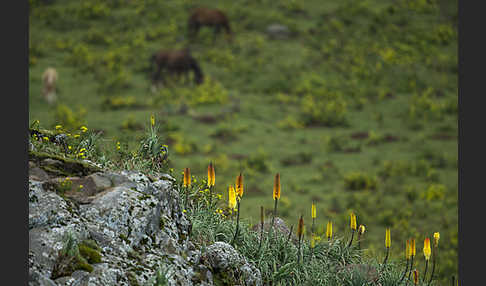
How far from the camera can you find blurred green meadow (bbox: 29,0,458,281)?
19328 mm

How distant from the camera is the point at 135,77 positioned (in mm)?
29703

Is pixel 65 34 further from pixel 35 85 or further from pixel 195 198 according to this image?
pixel 195 198

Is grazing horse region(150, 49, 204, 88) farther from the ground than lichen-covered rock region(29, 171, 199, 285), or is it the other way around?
grazing horse region(150, 49, 204, 88)

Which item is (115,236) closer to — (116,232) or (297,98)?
(116,232)

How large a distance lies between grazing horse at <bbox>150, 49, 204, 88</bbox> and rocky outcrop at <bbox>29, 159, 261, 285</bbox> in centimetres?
2247

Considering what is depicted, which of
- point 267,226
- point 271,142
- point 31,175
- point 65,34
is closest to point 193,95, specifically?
point 271,142

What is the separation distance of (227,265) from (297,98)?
2219 cm

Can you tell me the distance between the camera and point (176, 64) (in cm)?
2884

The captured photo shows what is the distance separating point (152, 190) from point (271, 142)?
17320 mm

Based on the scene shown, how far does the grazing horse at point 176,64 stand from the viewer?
28.8 meters

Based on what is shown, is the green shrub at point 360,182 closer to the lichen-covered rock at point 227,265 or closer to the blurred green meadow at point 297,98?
the blurred green meadow at point 297,98

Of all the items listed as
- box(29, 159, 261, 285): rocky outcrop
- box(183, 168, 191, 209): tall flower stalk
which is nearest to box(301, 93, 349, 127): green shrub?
box(183, 168, 191, 209): tall flower stalk

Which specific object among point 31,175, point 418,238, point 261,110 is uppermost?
point 31,175

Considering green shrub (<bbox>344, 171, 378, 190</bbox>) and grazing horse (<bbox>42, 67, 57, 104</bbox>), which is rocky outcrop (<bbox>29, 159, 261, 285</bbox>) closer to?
green shrub (<bbox>344, 171, 378, 190</bbox>)
